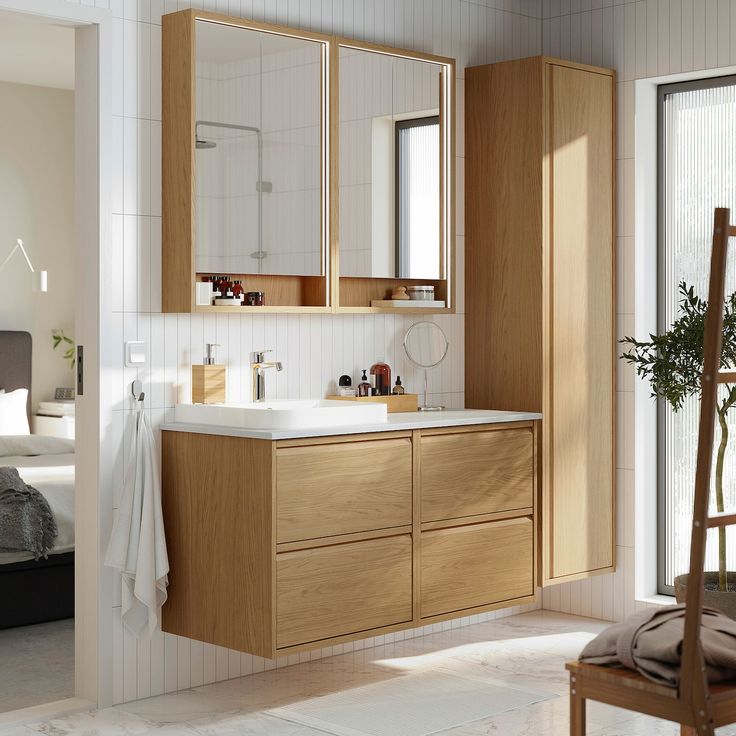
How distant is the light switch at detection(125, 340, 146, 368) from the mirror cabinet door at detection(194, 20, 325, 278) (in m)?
0.30

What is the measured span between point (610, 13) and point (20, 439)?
3.47 metres

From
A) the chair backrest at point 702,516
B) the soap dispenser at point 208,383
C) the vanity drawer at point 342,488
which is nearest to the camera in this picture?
the chair backrest at point 702,516

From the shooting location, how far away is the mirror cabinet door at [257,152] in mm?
3701

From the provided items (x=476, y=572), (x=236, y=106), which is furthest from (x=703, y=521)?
(x=236, y=106)

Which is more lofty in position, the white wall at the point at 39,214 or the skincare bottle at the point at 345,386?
the white wall at the point at 39,214

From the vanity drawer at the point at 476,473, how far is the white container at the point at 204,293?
2.74 ft

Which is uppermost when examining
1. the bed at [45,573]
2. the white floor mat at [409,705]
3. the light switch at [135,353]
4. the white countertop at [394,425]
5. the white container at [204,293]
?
the white container at [204,293]

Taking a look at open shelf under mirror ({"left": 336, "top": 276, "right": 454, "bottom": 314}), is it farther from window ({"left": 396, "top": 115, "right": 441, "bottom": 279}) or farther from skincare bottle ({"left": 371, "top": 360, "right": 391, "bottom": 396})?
skincare bottle ({"left": 371, "top": 360, "right": 391, "bottom": 396})

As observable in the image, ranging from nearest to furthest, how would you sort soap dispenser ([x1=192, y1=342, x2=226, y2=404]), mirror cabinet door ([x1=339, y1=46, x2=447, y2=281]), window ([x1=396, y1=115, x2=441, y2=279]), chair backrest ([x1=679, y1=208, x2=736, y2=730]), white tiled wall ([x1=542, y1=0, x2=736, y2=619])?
chair backrest ([x1=679, y1=208, x2=736, y2=730])
soap dispenser ([x1=192, y1=342, x2=226, y2=404])
mirror cabinet door ([x1=339, y1=46, x2=447, y2=281])
window ([x1=396, y1=115, x2=441, y2=279])
white tiled wall ([x1=542, y1=0, x2=736, y2=619])

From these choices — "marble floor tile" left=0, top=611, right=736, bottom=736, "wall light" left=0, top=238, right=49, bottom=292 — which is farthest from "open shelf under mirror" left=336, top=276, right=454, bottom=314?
"wall light" left=0, top=238, right=49, bottom=292

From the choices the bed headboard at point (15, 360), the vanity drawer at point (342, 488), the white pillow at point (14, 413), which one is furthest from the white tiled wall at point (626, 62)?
the bed headboard at point (15, 360)

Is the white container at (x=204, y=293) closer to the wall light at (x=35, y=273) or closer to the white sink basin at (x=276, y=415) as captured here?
the white sink basin at (x=276, y=415)

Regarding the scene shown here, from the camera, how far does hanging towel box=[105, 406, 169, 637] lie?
142 inches

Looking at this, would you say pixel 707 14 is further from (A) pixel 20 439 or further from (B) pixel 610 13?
(A) pixel 20 439
